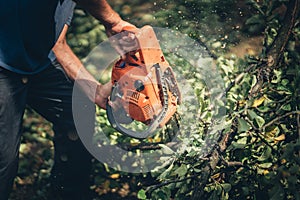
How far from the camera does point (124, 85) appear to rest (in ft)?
7.08

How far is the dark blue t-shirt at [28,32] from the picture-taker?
216 centimetres

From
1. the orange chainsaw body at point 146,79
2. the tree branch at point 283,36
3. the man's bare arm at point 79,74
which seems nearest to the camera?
the orange chainsaw body at point 146,79

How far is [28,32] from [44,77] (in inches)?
12.5

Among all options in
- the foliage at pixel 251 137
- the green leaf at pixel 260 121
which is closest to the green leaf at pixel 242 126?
the foliage at pixel 251 137

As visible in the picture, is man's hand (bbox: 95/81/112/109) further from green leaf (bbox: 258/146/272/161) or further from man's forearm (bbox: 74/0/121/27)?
green leaf (bbox: 258/146/272/161)

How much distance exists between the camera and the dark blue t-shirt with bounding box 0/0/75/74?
7.07 ft

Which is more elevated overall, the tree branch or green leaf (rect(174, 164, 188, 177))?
the tree branch

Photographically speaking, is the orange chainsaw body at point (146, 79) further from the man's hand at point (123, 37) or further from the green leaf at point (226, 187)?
the green leaf at point (226, 187)

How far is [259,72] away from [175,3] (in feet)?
5.76

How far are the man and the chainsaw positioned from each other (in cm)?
13

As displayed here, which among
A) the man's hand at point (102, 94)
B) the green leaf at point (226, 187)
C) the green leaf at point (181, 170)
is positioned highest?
the man's hand at point (102, 94)

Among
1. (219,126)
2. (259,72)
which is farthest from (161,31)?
(219,126)

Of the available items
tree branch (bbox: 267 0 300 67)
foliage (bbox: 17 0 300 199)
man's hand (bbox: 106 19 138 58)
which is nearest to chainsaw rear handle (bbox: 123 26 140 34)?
man's hand (bbox: 106 19 138 58)

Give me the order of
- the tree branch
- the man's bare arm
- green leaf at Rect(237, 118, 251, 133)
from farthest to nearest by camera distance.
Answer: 1. the man's bare arm
2. the tree branch
3. green leaf at Rect(237, 118, 251, 133)
